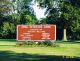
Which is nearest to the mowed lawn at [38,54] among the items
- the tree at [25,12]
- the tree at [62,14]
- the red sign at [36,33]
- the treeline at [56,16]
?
the red sign at [36,33]

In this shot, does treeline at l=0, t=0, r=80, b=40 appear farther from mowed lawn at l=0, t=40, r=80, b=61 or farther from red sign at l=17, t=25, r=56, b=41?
mowed lawn at l=0, t=40, r=80, b=61

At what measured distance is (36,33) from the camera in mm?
44250

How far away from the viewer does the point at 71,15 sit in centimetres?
7556

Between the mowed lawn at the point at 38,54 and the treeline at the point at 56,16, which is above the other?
the treeline at the point at 56,16

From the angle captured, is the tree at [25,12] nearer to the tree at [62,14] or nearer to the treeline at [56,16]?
the treeline at [56,16]

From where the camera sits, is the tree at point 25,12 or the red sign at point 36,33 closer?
the red sign at point 36,33

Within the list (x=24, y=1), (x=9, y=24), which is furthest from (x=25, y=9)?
(x=9, y=24)

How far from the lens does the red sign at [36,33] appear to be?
43.8m

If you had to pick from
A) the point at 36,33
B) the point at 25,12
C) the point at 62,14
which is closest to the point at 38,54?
the point at 36,33

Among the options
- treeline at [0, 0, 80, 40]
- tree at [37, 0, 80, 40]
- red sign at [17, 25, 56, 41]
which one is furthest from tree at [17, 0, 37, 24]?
red sign at [17, 25, 56, 41]

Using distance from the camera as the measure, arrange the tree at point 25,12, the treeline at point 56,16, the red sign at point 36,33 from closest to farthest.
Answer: the red sign at point 36,33, the treeline at point 56,16, the tree at point 25,12

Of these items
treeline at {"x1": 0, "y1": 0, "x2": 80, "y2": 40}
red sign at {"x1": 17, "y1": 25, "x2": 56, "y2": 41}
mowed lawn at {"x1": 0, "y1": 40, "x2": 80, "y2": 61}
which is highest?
treeline at {"x1": 0, "y1": 0, "x2": 80, "y2": 40}

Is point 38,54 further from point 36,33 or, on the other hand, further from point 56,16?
point 56,16

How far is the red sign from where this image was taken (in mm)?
43812
